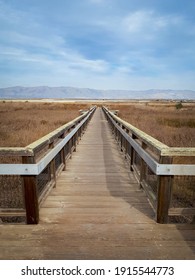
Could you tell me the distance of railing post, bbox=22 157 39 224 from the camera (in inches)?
111

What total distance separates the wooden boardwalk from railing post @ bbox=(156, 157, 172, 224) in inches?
6.8

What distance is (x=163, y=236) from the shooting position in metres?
2.73

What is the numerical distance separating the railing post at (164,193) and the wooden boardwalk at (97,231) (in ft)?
0.56

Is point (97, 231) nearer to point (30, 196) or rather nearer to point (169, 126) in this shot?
point (30, 196)

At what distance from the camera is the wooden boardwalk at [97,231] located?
245 centimetres

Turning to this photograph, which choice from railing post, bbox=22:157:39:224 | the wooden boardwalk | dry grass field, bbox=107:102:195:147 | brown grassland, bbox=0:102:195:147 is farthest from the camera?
brown grassland, bbox=0:102:195:147

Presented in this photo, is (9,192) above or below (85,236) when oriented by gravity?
below

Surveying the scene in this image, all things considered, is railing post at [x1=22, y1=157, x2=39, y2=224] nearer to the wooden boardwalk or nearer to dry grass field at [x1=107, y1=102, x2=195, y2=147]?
the wooden boardwalk

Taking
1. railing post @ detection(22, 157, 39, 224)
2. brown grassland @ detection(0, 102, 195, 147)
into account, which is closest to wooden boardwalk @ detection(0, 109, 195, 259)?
railing post @ detection(22, 157, 39, 224)

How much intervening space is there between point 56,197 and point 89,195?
1.83 feet

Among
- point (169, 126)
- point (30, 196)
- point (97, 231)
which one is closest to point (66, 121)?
point (169, 126)
